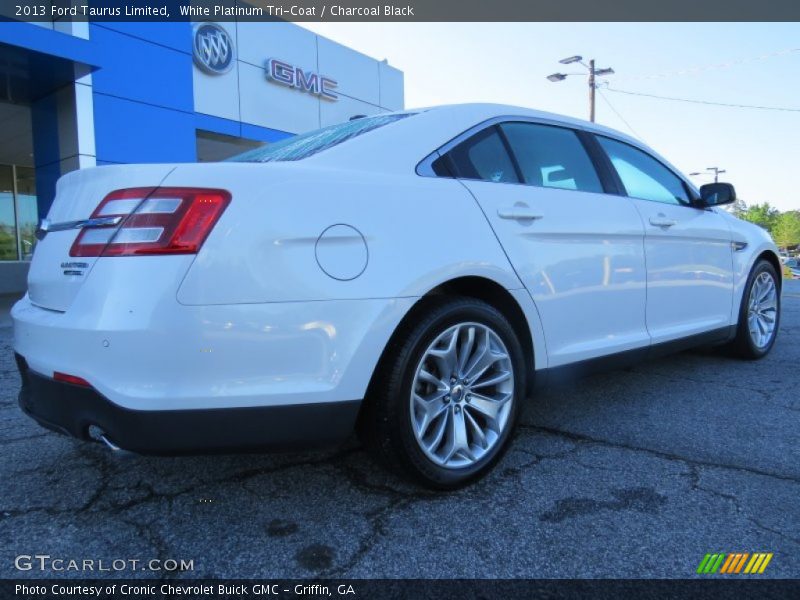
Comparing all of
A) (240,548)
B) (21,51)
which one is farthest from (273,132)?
(240,548)

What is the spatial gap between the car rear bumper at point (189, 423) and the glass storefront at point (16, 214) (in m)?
15.5

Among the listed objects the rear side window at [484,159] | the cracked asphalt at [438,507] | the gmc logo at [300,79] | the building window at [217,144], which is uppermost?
the gmc logo at [300,79]

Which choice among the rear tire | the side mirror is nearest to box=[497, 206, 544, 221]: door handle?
the side mirror

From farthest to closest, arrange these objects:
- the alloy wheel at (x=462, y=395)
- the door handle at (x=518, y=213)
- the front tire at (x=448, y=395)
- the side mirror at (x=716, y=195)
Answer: the side mirror at (x=716, y=195), the door handle at (x=518, y=213), the alloy wheel at (x=462, y=395), the front tire at (x=448, y=395)

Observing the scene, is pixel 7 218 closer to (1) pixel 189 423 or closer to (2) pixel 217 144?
(2) pixel 217 144

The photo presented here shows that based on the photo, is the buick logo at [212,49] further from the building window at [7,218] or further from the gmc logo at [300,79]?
the building window at [7,218]

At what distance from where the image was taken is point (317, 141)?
8.15ft

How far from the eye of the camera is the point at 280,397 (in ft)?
6.08

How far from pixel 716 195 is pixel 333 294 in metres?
3.18

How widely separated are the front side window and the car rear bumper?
7.48 feet

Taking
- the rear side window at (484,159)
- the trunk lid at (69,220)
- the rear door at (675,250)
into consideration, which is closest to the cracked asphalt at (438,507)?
the rear door at (675,250)

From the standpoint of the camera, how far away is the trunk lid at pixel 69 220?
187cm

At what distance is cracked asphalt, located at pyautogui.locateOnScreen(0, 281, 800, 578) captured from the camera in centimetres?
184

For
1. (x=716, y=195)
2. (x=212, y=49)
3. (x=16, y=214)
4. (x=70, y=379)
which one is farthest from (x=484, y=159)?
(x=16, y=214)
